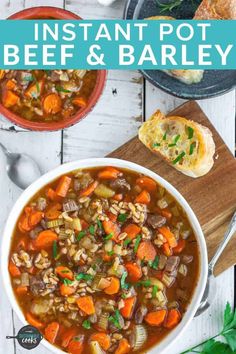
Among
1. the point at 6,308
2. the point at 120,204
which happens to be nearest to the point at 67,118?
the point at 120,204

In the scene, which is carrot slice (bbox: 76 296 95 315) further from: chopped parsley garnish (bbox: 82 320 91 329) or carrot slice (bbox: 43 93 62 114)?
carrot slice (bbox: 43 93 62 114)

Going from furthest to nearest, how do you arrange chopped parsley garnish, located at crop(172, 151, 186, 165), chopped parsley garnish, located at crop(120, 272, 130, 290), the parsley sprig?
1. the parsley sprig
2. chopped parsley garnish, located at crop(172, 151, 186, 165)
3. chopped parsley garnish, located at crop(120, 272, 130, 290)

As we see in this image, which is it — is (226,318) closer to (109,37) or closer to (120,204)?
(120,204)

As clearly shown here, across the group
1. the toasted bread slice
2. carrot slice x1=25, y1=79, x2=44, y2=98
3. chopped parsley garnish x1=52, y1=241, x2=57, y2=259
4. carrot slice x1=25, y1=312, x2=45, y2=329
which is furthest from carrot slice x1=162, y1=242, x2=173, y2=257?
carrot slice x1=25, y1=79, x2=44, y2=98

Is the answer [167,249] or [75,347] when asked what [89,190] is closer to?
[167,249]

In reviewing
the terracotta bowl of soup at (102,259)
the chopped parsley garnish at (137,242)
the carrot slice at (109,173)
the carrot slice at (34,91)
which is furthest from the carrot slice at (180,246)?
the carrot slice at (34,91)

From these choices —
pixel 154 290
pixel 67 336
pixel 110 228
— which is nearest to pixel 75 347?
pixel 67 336
